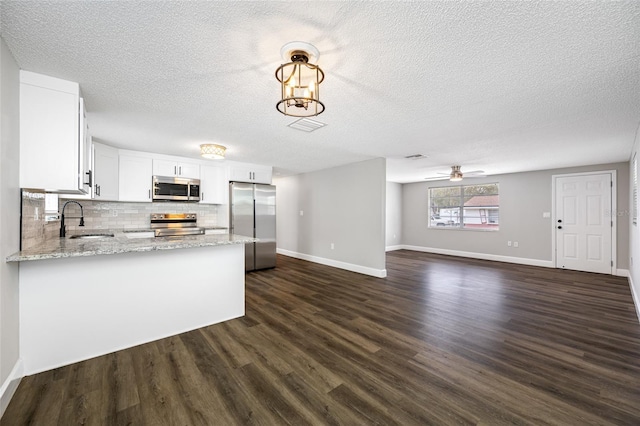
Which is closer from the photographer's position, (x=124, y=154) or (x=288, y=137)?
(x=288, y=137)

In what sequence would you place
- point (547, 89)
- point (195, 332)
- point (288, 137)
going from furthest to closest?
point (288, 137) → point (195, 332) → point (547, 89)

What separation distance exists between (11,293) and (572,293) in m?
6.61

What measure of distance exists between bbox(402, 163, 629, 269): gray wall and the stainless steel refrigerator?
5.21m

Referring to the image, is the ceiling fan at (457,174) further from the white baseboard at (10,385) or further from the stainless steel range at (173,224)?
Answer: the white baseboard at (10,385)

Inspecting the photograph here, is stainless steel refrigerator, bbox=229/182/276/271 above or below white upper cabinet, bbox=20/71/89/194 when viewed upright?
below

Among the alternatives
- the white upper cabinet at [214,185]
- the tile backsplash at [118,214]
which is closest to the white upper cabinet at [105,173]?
the tile backsplash at [118,214]

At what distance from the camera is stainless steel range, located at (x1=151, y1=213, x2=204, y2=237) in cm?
470

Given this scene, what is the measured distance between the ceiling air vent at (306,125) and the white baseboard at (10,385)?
3.04m

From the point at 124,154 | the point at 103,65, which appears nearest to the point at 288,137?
the point at 103,65

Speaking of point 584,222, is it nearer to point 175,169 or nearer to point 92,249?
point 92,249

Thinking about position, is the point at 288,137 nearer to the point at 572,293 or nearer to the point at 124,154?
the point at 124,154

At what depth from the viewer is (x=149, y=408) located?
1.66m

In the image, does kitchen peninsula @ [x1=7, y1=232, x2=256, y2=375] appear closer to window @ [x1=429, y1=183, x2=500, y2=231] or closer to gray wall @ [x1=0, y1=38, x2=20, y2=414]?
gray wall @ [x1=0, y1=38, x2=20, y2=414]

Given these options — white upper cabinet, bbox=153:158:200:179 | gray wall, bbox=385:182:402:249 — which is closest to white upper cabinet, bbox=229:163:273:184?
white upper cabinet, bbox=153:158:200:179
